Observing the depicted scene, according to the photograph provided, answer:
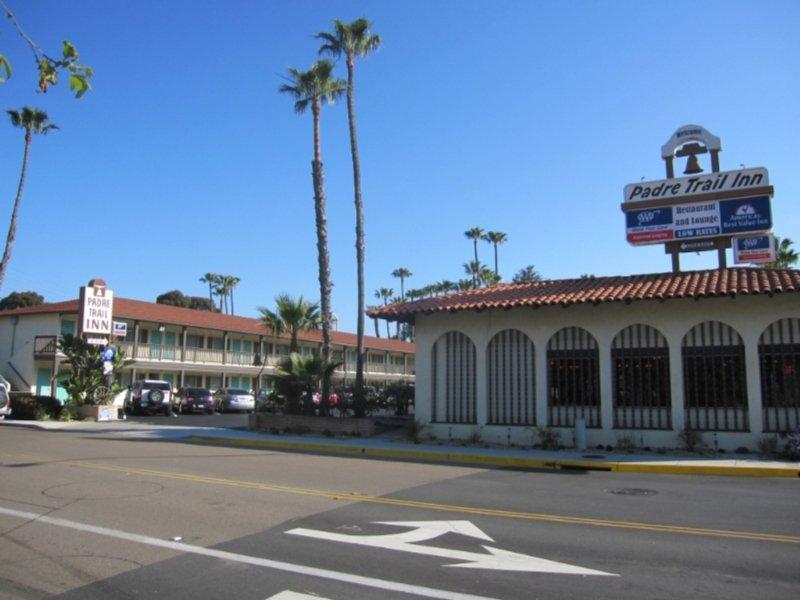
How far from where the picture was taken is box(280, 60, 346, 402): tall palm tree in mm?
24734

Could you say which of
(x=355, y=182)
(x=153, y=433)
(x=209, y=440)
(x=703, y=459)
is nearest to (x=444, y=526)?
(x=703, y=459)

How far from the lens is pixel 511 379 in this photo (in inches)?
735

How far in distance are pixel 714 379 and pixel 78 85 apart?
1599 centimetres

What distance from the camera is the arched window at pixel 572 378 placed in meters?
17.6

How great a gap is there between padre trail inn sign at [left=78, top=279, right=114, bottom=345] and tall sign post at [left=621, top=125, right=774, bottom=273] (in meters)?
20.7

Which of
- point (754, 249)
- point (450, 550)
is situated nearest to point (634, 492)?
point (450, 550)

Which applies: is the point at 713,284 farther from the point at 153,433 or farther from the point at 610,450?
the point at 153,433

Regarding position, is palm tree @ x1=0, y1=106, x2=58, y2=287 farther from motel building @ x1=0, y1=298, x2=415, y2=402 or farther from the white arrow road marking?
the white arrow road marking

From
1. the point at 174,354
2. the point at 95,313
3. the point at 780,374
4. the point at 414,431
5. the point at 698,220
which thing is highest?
the point at 698,220

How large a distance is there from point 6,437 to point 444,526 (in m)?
16.7

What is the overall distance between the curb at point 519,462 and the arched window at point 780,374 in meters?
2.63

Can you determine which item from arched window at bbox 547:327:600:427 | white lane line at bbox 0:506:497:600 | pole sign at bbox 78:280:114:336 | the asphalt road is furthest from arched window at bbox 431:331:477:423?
pole sign at bbox 78:280:114:336

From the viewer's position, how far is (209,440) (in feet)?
65.6

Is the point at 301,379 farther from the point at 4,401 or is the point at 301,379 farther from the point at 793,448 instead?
the point at 793,448
